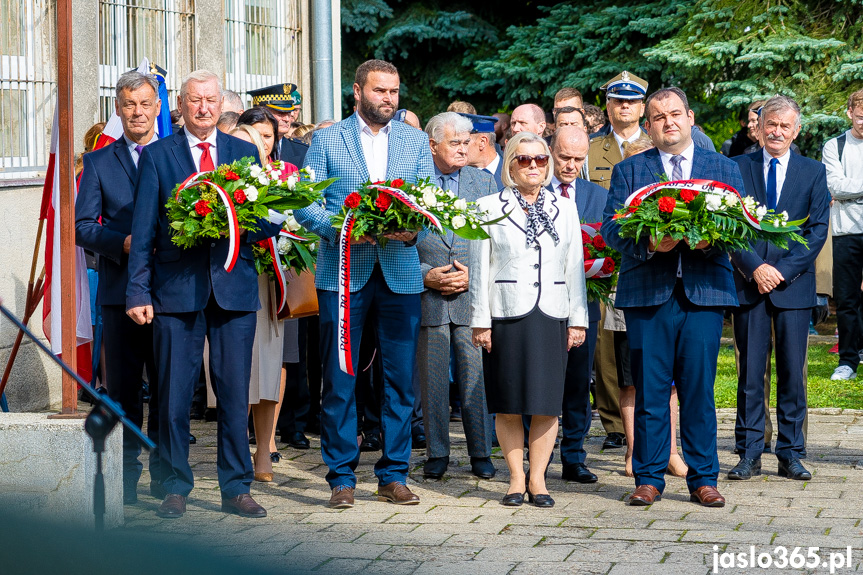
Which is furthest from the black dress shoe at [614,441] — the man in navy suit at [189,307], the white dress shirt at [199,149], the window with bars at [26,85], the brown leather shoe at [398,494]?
the window with bars at [26,85]

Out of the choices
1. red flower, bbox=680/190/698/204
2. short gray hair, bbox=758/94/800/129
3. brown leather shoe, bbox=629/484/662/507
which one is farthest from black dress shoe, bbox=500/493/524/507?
short gray hair, bbox=758/94/800/129

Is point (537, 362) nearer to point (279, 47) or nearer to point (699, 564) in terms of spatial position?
point (699, 564)

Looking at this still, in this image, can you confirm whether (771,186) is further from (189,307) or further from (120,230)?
(120,230)

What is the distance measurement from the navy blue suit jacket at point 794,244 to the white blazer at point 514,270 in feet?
4.25

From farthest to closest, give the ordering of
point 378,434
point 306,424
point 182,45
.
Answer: point 182,45, point 306,424, point 378,434

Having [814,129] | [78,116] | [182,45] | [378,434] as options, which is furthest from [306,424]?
[814,129]

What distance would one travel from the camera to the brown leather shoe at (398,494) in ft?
22.3

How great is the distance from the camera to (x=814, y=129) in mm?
14508

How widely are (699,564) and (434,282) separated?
286 centimetres

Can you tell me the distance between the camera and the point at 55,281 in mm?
6383

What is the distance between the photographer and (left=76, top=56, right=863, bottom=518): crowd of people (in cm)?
661

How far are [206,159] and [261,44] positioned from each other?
8054mm

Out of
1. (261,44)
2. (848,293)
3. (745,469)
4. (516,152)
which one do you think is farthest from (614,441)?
(261,44)

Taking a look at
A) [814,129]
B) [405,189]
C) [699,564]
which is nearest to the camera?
[699,564]
